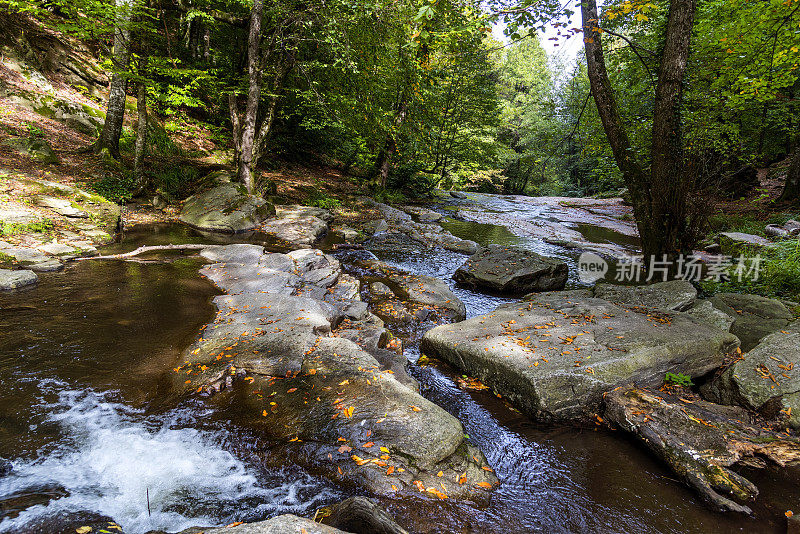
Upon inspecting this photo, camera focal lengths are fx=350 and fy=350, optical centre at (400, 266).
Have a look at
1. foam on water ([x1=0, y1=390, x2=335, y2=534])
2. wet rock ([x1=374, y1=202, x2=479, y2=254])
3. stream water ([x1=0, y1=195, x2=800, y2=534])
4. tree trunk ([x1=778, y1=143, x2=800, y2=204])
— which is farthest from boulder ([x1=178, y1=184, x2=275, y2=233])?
tree trunk ([x1=778, y1=143, x2=800, y2=204])

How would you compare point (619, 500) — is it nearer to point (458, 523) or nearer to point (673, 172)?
point (458, 523)

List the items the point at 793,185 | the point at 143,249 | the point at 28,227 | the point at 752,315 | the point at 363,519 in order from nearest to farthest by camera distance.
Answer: the point at 363,519 → the point at 752,315 → the point at 28,227 → the point at 143,249 → the point at 793,185

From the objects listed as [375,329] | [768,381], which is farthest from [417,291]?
[768,381]

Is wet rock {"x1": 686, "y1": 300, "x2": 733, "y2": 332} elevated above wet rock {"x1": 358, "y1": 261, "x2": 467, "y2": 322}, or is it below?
above

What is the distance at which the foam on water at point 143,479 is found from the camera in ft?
7.95

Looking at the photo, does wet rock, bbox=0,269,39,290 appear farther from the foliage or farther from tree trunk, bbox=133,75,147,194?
the foliage

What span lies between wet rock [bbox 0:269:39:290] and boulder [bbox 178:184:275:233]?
4.64 metres

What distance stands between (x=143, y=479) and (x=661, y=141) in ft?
27.9

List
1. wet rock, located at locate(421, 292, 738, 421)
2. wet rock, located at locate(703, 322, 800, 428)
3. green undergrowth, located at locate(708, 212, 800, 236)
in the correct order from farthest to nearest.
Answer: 1. green undergrowth, located at locate(708, 212, 800, 236)
2. wet rock, located at locate(421, 292, 738, 421)
3. wet rock, located at locate(703, 322, 800, 428)

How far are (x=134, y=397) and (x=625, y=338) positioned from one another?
18.6 feet

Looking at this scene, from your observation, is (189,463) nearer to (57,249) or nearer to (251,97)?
(57,249)

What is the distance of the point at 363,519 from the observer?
7.16 ft

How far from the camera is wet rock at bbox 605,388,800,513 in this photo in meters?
2.97

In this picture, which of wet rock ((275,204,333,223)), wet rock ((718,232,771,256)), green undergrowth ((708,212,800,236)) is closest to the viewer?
wet rock ((718,232,771,256))
